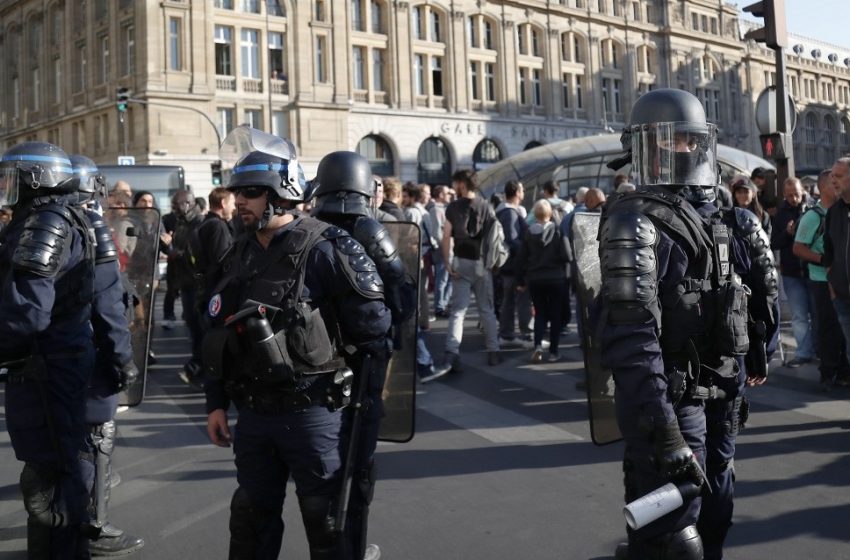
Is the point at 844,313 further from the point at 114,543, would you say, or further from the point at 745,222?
the point at 114,543

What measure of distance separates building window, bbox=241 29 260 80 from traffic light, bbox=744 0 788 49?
3264cm

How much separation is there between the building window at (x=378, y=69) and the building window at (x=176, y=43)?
9.86 m

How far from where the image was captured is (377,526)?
430 cm

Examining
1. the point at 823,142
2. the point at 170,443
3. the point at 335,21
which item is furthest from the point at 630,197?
the point at 823,142

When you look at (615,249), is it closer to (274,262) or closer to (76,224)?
(274,262)

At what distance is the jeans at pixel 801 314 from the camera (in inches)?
316

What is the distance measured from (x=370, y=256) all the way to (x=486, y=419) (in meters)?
3.06


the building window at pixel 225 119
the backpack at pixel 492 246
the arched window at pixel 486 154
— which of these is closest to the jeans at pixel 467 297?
the backpack at pixel 492 246

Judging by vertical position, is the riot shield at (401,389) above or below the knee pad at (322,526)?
above

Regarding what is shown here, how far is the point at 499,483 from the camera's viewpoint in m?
4.95

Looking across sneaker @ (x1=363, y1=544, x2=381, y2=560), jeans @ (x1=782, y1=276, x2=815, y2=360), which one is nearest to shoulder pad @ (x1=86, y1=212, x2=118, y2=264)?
sneaker @ (x1=363, y1=544, x2=381, y2=560)

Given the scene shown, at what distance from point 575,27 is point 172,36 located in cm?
2520

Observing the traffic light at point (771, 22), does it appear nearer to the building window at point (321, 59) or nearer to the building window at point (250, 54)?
the building window at point (250, 54)

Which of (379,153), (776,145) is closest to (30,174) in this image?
(776,145)
